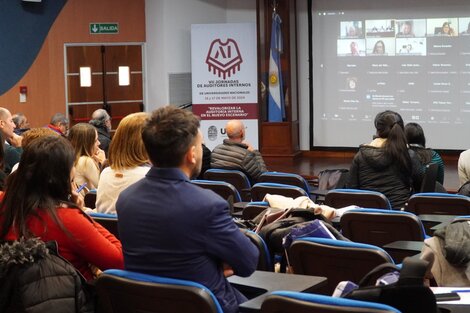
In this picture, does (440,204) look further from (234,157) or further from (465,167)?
(234,157)

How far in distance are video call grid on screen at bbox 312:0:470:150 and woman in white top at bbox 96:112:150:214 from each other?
835cm

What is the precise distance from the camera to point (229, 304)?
299 centimetres

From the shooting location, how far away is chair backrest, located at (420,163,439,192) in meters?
6.56

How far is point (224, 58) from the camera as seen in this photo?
41.1ft

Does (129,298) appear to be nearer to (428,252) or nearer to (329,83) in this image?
(428,252)

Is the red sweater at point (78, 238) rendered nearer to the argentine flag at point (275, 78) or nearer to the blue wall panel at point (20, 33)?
the blue wall panel at point (20, 33)

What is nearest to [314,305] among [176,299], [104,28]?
[176,299]

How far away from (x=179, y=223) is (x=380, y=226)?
78.5 inches

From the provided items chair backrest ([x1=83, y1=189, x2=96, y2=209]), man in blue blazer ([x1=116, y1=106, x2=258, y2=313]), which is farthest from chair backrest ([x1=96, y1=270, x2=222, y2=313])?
chair backrest ([x1=83, y1=189, x2=96, y2=209])

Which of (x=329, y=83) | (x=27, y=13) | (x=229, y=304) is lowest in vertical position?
(x=229, y=304)

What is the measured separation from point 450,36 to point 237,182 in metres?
6.14

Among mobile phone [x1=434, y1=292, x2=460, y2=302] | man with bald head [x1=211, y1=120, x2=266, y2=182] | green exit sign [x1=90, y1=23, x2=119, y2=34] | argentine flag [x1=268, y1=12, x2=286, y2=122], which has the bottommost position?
mobile phone [x1=434, y1=292, x2=460, y2=302]

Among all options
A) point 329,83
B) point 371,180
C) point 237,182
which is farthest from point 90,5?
point 371,180

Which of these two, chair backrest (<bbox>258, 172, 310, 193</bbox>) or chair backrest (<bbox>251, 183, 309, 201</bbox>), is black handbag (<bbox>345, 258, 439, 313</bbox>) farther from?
chair backrest (<bbox>258, 172, 310, 193</bbox>)
